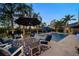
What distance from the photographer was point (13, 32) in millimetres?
1552

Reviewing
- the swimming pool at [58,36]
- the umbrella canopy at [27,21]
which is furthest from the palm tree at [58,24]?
the umbrella canopy at [27,21]

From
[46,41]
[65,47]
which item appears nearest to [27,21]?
[46,41]

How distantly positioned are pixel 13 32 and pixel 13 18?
0.42ft

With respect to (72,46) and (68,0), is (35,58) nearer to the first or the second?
(72,46)

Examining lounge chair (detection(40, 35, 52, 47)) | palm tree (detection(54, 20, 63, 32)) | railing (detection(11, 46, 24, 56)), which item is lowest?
railing (detection(11, 46, 24, 56))

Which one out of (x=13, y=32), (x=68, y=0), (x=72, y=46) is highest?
(x=68, y=0)

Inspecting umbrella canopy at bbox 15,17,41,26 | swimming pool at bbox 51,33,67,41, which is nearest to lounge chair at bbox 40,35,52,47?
swimming pool at bbox 51,33,67,41

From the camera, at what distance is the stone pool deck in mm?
1518

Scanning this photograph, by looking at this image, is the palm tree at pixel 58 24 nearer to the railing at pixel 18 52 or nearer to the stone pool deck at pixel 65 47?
the stone pool deck at pixel 65 47

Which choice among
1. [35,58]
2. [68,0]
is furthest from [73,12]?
[35,58]

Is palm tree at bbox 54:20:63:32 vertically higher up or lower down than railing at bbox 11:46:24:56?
higher up

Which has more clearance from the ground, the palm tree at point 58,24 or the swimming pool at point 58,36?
the palm tree at point 58,24

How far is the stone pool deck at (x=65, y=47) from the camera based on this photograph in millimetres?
1518

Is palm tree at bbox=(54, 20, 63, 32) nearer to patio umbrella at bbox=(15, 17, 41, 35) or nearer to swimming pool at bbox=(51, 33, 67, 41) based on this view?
swimming pool at bbox=(51, 33, 67, 41)
